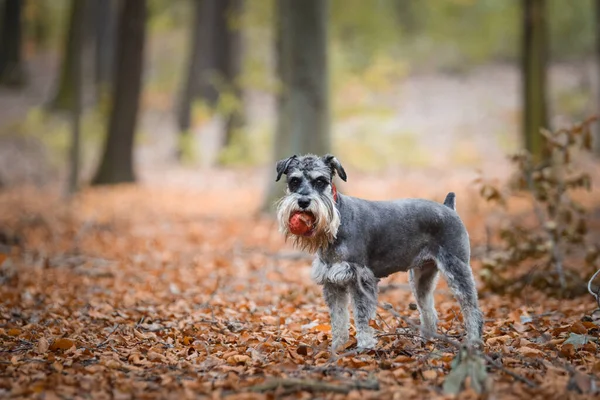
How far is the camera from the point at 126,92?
1939cm

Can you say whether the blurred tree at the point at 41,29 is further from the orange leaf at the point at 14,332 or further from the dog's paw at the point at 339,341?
the dog's paw at the point at 339,341

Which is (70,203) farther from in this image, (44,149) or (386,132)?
(386,132)

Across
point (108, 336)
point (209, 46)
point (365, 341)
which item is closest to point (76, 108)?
point (108, 336)

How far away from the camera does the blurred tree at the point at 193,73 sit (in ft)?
90.2

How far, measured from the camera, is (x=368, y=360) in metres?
4.96

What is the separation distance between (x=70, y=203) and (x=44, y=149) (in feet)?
29.6

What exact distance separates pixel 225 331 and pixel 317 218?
6.71ft

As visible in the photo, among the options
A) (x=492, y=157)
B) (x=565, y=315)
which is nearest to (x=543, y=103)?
(x=492, y=157)

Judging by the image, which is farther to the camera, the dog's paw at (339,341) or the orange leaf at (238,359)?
the dog's paw at (339,341)

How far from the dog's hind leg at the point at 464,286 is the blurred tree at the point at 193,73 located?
2243 centimetres

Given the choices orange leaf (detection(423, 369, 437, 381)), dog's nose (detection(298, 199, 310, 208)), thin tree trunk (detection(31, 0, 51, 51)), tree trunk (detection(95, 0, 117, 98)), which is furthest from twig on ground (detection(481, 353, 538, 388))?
thin tree trunk (detection(31, 0, 51, 51))

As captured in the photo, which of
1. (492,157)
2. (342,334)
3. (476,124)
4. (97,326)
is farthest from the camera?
(476,124)

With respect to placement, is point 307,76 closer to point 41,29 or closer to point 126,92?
point 126,92

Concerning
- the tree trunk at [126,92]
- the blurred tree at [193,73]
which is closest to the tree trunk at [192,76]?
the blurred tree at [193,73]
